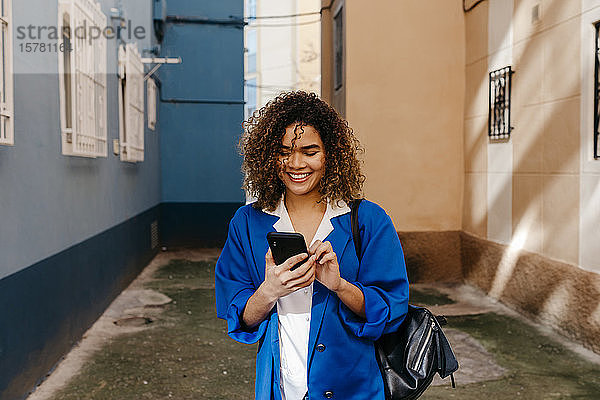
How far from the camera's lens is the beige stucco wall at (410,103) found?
7543mm

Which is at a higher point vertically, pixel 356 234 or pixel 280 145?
pixel 280 145

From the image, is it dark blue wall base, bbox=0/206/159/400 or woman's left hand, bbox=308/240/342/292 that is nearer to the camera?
woman's left hand, bbox=308/240/342/292

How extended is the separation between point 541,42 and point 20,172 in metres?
4.67

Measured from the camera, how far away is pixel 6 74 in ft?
10.7

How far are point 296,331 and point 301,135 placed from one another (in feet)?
1.88

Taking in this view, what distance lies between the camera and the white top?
174 centimetres

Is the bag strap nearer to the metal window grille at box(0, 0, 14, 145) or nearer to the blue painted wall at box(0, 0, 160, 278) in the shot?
the metal window grille at box(0, 0, 14, 145)

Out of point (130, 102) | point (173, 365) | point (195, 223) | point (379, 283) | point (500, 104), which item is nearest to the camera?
point (379, 283)

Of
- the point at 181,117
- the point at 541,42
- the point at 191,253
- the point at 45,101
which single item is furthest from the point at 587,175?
the point at 181,117

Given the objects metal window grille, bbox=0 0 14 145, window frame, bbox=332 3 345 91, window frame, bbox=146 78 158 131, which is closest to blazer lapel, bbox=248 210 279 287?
metal window grille, bbox=0 0 14 145

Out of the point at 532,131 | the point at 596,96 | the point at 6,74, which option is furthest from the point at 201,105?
the point at 6,74

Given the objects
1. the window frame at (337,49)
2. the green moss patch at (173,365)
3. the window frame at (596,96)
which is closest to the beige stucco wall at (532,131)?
the window frame at (596,96)

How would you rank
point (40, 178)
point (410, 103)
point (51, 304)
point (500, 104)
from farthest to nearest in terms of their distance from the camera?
point (410, 103)
point (500, 104)
point (51, 304)
point (40, 178)

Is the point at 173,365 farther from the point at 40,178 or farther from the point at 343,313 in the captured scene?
the point at 343,313
